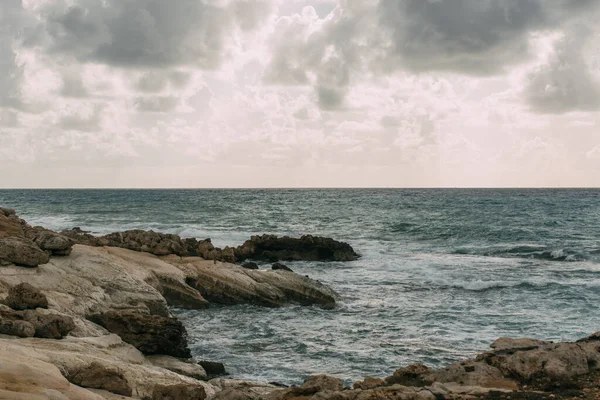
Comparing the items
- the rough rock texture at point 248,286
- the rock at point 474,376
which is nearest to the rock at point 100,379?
the rock at point 474,376

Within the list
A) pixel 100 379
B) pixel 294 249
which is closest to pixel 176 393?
pixel 100 379

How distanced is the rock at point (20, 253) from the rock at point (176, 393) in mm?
9457

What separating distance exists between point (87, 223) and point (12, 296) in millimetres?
65681

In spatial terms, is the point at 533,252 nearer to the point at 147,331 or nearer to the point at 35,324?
the point at 147,331

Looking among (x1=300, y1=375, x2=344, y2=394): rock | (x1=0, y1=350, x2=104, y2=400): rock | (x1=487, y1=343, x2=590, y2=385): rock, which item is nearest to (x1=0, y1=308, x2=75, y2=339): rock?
(x1=0, y1=350, x2=104, y2=400): rock

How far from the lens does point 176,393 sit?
37.9 ft

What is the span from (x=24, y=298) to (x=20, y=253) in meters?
3.83

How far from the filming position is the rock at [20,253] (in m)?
18.6

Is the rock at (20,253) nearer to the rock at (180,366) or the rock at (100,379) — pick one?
the rock at (180,366)

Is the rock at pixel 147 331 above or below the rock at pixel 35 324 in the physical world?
below

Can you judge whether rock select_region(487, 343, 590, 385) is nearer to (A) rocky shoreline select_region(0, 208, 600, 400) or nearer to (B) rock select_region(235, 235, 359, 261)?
(A) rocky shoreline select_region(0, 208, 600, 400)

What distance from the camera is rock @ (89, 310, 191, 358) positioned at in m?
16.0

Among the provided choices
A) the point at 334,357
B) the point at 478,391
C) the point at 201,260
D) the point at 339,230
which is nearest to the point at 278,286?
the point at 201,260

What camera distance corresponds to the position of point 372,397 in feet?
33.8
